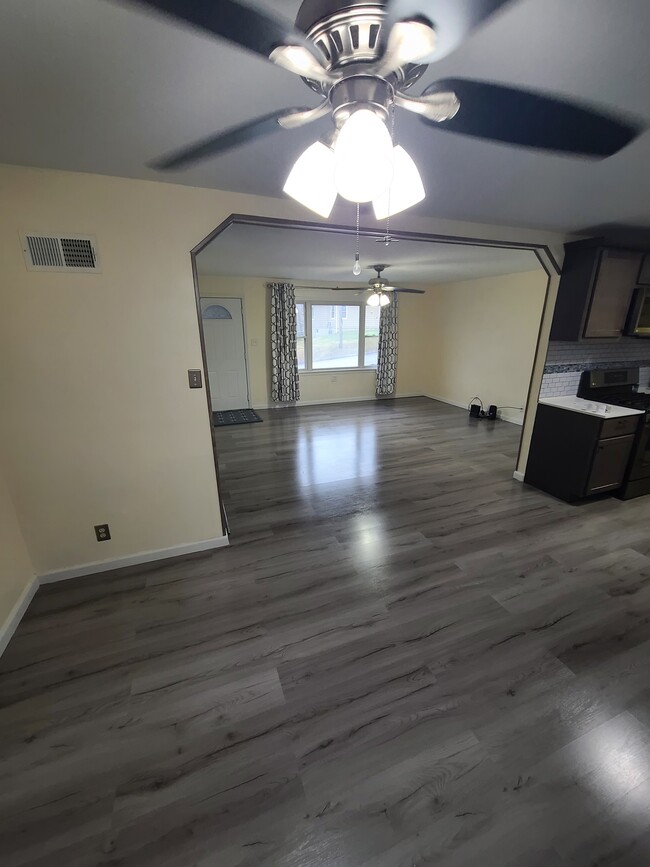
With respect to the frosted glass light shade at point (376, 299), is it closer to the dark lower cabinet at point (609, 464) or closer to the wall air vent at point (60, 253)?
the dark lower cabinet at point (609, 464)

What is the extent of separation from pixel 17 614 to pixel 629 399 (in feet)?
16.4

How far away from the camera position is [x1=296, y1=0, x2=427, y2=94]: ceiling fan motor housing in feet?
1.99

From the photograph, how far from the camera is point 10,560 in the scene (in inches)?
79.0

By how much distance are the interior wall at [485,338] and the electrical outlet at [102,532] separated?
16.1ft

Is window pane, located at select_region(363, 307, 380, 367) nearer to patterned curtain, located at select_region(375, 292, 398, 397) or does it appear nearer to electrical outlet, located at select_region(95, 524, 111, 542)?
patterned curtain, located at select_region(375, 292, 398, 397)

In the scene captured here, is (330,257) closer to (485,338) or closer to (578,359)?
(578,359)

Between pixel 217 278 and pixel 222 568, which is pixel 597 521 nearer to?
pixel 222 568

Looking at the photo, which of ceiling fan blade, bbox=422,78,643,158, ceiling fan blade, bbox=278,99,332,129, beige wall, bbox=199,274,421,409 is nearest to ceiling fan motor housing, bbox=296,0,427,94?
ceiling fan blade, bbox=278,99,332,129

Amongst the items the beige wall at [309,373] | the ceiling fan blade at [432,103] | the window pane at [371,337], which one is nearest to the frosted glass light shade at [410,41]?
the ceiling fan blade at [432,103]

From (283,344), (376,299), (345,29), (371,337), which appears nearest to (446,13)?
(345,29)

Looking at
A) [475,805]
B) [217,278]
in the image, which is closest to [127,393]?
[475,805]

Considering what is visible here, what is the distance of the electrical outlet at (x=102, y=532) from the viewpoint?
2307 millimetres

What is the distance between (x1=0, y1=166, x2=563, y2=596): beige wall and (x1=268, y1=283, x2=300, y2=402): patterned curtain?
13.2 feet

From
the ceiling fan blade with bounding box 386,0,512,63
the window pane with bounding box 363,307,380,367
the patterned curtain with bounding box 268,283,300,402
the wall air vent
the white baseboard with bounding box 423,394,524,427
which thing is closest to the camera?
the ceiling fan blade with bounding box 386,0,512,63
